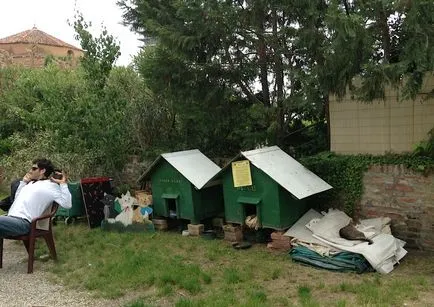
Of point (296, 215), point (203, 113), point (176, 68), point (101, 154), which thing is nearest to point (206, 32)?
point (176, 68)

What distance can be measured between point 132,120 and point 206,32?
3456mm

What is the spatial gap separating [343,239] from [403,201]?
1072mm

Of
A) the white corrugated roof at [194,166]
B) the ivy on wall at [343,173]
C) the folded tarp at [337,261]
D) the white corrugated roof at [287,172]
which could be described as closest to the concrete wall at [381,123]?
the ivy on wall at [343,173]

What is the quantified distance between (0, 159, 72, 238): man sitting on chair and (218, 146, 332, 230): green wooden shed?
7.60 ft

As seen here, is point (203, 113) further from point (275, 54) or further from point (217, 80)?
point (275, 54)

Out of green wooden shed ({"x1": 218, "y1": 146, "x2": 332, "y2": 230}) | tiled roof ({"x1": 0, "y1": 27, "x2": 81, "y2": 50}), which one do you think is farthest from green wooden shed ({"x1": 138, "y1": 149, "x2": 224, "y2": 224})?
tiled roof ({"x1": 0, "y1": 27, "x2": 81, "y2": 50})

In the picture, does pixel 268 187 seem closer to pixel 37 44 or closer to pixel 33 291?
pixel 33 291

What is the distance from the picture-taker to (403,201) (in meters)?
6.18

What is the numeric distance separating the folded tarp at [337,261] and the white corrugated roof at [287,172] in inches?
30.1

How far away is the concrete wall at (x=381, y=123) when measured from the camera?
20.4ft

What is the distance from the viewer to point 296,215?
6.57 metres

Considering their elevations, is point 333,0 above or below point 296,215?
above

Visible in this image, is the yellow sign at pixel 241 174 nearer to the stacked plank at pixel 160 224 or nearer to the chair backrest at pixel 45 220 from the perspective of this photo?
the stacked plank at pixel 160 224

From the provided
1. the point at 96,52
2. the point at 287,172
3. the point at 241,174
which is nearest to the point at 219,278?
the point at 241,174
